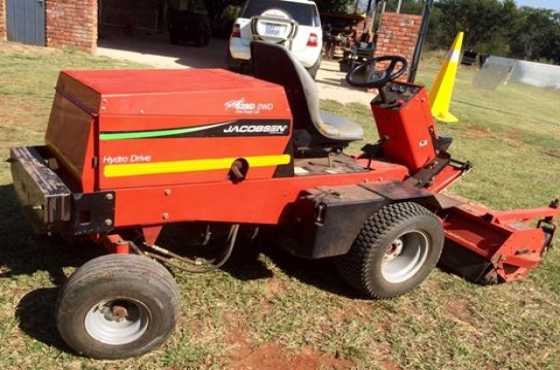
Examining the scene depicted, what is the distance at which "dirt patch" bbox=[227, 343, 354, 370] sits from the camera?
2688 mm

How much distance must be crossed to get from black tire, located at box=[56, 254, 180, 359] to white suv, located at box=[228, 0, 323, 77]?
8.18 m

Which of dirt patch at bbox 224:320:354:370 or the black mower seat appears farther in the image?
the black mower seat

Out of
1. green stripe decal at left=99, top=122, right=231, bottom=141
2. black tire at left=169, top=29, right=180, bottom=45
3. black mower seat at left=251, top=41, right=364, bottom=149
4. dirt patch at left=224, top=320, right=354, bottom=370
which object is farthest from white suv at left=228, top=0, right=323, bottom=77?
dirt patch at left=224, top=320, right=354, bottom=370

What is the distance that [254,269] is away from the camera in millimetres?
3568

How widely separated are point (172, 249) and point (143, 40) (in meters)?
14.5

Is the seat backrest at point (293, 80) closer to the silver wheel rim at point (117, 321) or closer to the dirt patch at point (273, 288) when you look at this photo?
the dirt patch at point (273, 288)

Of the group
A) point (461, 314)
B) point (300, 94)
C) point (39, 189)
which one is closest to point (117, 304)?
point (39, 189)

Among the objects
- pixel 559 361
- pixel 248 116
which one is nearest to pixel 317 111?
pixel 248 116

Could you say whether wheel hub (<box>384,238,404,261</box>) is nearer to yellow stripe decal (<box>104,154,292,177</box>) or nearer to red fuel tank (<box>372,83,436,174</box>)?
red fuel tank (<box>372,83,436,174</box>)

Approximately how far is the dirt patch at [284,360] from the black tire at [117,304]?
42 centimetres

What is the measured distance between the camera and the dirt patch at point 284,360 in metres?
2.69

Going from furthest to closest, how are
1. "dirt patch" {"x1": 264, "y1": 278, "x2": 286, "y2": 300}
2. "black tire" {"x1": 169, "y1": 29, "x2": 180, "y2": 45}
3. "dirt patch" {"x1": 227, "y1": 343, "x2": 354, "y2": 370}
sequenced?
1. "black tire" {"x1": 169, "y1": 29, "x2": 180, "y2": 45}
2. "dirt patch" {"x1": 264, "y1": 278, "x2": 286, "y2": 300}
3. "dirt patch" {"x1": 227, "y1": 343, "x2": 354, "y2": 370}

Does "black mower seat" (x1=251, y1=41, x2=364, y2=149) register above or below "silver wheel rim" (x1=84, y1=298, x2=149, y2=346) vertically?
above

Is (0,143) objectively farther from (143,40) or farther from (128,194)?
(143,40)
